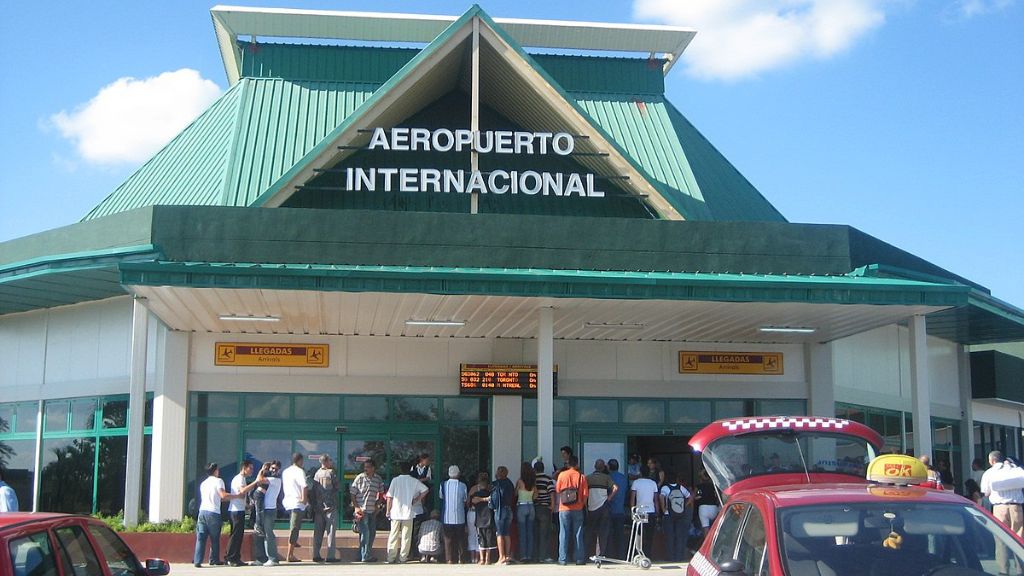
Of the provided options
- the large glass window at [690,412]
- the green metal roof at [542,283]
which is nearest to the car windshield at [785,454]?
the green metal roof at [542,283]

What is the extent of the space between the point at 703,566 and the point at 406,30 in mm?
23484

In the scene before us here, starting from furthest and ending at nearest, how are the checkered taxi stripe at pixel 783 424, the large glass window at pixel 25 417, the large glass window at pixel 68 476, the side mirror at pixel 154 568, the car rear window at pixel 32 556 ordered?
1. the large glass window at pixel 25 417
2. the large glass window at pixel 68 476
3. the checkered taxi stripe at pixel 783 424
4. the side mirror at pixel 154 568
5. the car rear window at pixel 32 556

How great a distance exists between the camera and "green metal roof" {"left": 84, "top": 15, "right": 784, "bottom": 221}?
77.0 feet

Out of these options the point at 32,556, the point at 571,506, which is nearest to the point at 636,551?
the point at 571,506

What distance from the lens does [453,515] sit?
56.3ft

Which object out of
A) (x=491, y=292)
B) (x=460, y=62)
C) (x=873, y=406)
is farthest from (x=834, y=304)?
(x=460, y=62)

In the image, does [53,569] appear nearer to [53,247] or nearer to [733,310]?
[733,310]

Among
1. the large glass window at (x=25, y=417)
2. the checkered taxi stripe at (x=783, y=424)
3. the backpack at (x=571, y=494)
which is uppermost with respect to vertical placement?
the large glass window at (x=25, y=417)

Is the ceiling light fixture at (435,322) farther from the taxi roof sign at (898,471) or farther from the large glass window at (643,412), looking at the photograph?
the taxi roof sign at (898,471)

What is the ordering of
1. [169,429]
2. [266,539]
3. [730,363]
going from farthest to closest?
1. [730,363]
2. [169,429]
3. [266,539]

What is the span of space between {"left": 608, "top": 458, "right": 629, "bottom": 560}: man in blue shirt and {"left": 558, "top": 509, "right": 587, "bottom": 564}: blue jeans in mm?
843

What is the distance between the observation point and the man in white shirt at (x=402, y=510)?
17.2 m

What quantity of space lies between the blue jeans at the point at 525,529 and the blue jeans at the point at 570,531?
1.81 ft

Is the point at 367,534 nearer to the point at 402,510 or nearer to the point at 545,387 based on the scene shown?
the point at 402,510
